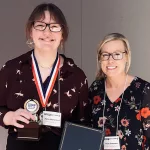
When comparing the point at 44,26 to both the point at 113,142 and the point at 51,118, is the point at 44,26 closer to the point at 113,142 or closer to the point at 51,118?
the point at 51,118

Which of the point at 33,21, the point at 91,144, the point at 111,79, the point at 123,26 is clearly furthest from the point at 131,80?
the point at 123,26

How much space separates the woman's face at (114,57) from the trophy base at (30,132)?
0.61 meters

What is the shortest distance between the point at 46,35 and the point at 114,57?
1.51 ft

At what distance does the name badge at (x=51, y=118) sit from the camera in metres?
1.77

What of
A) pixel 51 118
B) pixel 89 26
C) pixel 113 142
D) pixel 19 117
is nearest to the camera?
pixel 19 117

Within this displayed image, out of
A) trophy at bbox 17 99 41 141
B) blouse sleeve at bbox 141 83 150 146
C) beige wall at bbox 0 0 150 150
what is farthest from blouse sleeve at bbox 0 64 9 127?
beige wall at bbox 0 0 150 150

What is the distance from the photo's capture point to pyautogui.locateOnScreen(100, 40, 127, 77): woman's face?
6.52 feet

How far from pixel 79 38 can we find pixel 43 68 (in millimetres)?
1590

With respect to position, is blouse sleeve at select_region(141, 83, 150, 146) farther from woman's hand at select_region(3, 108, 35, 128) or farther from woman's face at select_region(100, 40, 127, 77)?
woman's hand at select_region(3, 108, 35, 128)

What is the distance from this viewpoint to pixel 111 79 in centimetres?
209

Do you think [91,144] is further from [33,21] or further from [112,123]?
[33,21]

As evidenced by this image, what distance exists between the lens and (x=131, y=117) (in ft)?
6.29

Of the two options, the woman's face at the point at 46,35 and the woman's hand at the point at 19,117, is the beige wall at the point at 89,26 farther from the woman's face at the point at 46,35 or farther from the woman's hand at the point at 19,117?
the woman's hand at the point at 19,117

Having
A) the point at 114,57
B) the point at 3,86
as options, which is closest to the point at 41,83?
the point at 3,86
